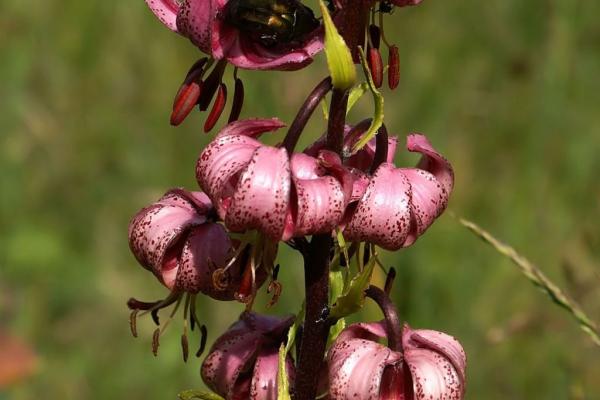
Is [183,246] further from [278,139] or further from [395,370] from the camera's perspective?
[278,139]

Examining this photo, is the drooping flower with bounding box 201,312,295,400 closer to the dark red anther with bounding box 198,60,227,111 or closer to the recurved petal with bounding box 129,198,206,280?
the recurved petal with bounding box 129,198,206,280

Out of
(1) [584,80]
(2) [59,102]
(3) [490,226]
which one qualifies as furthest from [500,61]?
(2) [59,102]

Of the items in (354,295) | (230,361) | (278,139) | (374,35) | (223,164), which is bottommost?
(278,139)

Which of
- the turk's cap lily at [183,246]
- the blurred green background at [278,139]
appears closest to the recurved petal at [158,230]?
the turk's cap lily at [183,246]

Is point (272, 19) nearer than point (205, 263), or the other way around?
point (272, 19)

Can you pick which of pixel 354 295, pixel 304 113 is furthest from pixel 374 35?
pixel 354 295

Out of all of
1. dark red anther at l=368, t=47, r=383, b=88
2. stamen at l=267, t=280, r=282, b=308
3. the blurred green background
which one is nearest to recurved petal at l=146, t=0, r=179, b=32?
dark red anther at l=368, t=47, r=383, b=88

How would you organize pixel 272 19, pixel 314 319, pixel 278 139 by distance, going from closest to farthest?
pixel 272 19
pixel 314 319
pixel 278 139

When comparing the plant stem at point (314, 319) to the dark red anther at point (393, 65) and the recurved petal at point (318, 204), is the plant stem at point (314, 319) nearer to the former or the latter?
the recurved petal at point (318, 204)
